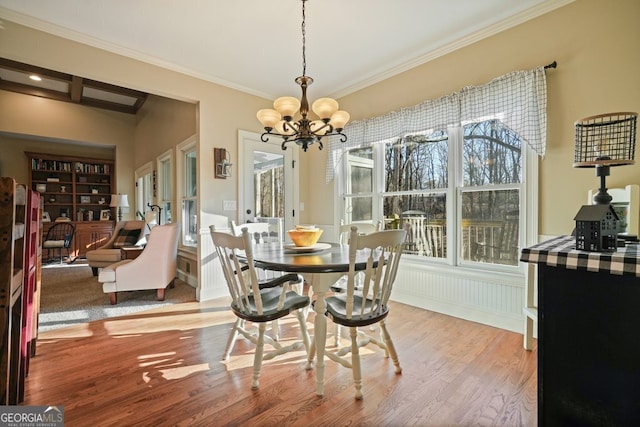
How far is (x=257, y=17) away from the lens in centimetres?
250

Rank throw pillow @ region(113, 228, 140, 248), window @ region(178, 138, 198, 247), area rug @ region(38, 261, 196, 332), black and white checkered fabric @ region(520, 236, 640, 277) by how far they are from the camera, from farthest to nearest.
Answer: throw pillow @ region(113, 228, 140, 248) < window @ region(178, 138, 198, 247) < area rug @ region(38, 261, 196, 332) < black and white checkered fabric @ region(520, 236, 640, 277)

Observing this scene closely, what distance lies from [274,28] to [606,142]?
254 cm

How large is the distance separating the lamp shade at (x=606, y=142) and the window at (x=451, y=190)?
3.50 ft

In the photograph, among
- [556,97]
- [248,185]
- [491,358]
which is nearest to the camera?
[491,358]

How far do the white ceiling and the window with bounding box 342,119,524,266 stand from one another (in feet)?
2.88

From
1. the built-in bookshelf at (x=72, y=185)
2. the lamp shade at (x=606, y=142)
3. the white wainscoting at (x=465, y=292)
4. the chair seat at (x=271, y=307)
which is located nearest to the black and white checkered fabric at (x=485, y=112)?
the lamp shade at (x=606, y=142)

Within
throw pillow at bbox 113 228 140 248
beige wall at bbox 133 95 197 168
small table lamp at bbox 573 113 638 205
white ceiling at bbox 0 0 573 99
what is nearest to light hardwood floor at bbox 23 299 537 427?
small table lamp at bbox 573 113 638 205

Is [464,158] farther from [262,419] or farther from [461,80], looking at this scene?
[262,419]

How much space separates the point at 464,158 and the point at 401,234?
1.73m

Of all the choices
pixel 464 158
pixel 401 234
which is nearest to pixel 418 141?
pixel 464 158

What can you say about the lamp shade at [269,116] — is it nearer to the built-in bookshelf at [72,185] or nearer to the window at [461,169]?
the window at [461,169]

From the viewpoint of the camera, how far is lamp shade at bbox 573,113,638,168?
141 centimetres

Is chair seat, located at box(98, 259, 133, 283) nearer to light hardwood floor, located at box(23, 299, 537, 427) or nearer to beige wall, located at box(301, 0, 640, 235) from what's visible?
light hardwood floor, located at box(23, 299, 537, 427)

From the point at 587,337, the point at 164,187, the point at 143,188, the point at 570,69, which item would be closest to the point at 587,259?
the point at 587,337
